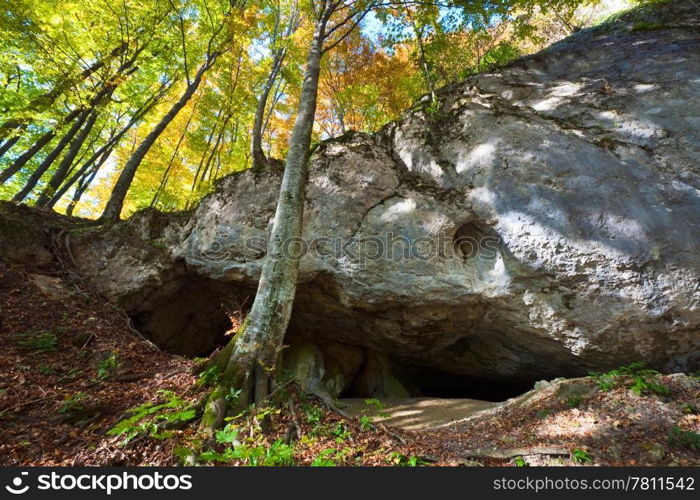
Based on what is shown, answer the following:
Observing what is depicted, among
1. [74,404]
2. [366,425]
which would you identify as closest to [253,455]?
[366,425]

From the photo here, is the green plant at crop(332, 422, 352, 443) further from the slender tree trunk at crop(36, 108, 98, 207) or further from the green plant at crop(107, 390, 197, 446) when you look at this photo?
the slender tree trunk at crop(36, 108, 98, 207)

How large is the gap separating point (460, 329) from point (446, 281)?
169 centimetres

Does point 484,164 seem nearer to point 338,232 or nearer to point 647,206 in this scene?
point 647,206

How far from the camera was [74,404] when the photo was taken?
13.2ft

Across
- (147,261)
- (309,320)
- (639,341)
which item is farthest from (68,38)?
(639,341)

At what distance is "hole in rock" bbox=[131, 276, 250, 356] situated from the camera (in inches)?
327

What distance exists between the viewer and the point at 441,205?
703 cm

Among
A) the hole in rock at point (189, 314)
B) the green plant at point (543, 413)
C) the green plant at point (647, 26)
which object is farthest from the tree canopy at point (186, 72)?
the green plant at point (543, 413)

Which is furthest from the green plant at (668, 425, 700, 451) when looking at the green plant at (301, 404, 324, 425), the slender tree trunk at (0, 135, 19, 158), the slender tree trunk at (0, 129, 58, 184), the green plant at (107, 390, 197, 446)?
the slender tree trunk at (0, 135, 19, 158)

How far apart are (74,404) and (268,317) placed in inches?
103

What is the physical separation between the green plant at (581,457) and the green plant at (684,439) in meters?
1.04

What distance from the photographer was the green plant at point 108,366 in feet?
16.1
